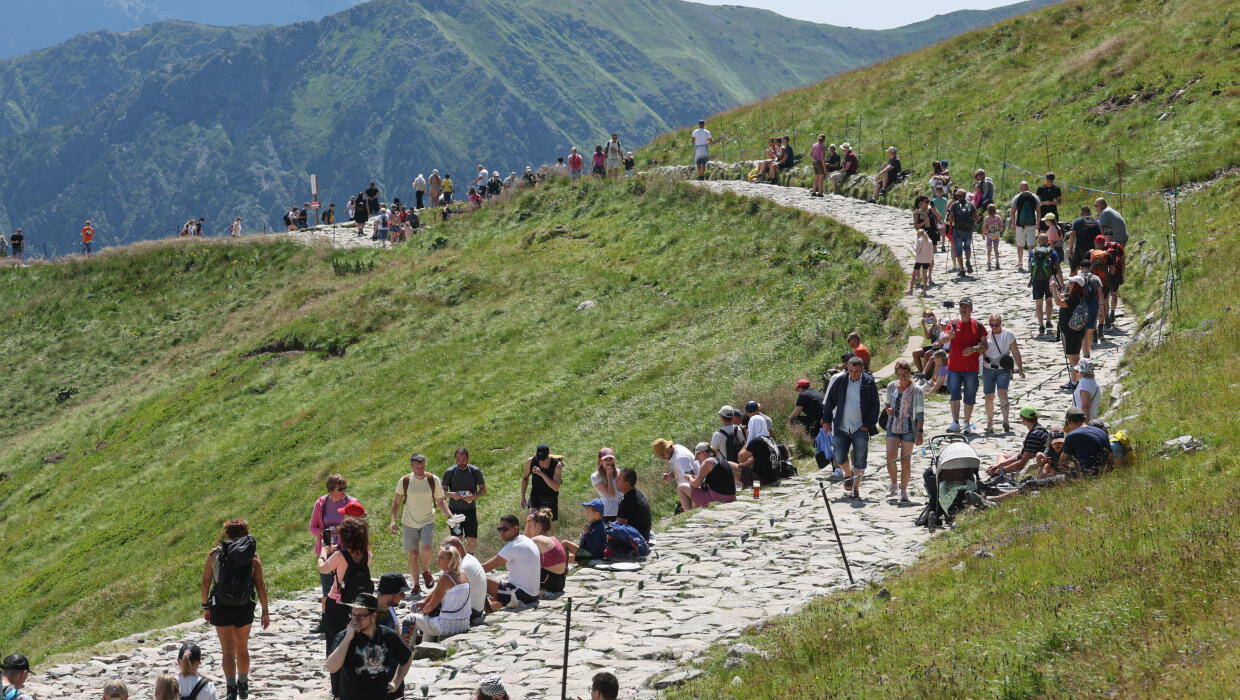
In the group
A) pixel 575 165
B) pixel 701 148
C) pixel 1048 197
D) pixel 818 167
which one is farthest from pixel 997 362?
pixel 575 165

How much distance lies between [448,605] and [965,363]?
9830mm

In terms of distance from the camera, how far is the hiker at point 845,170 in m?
43.0

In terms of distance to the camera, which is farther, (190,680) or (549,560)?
(549,560)

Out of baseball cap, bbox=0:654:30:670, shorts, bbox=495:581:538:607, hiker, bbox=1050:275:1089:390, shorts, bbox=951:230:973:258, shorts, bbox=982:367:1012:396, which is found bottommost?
shorts, bbox=495:581:538:607

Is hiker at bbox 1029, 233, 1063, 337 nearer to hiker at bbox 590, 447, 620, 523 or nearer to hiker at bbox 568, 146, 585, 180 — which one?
hiker at bbox 590, 447, 620, 523

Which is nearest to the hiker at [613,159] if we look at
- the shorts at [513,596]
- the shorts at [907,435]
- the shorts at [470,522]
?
the shorts at [470,522]

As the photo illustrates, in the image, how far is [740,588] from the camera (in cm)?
1478

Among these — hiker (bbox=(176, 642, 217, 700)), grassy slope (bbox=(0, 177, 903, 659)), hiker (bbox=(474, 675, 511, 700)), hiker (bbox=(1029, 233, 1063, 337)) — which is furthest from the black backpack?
hiker (bbox=(1029, 233, 1063, 337))

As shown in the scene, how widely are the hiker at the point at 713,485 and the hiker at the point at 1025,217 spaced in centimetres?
1212

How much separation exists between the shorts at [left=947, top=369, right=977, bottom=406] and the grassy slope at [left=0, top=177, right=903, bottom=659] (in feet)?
17.3

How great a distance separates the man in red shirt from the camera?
19891mm

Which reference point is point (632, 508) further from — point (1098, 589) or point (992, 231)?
point (992, 231)

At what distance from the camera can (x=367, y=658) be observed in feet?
33.9

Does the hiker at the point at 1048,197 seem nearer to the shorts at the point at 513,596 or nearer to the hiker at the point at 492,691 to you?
the shorts at the point at 513,596
